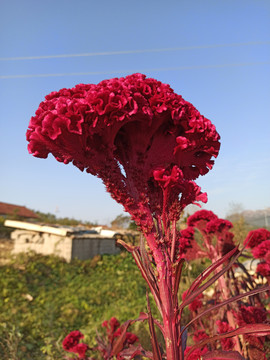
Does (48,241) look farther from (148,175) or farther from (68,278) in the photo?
(148,175)

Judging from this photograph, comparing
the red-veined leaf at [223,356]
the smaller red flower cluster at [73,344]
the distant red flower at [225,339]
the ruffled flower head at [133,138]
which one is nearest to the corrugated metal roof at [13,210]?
the smaller red flower cluster at [73,344]

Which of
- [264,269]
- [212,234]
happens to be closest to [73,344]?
[212,234]

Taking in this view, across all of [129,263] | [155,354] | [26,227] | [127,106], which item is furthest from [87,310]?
[127,106]

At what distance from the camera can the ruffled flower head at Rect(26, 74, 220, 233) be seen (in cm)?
100

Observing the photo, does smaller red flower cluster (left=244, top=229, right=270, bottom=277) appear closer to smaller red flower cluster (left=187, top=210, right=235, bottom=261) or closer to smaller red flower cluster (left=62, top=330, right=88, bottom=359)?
smaller red flower cluster (left=187, top=210, right=235, bottom=261)

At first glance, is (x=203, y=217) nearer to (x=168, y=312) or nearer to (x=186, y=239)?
(x=186, y=239)

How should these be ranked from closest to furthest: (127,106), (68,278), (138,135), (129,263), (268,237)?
(127,106) → (138,135) → (268,237) → (68,278) → (129,263)

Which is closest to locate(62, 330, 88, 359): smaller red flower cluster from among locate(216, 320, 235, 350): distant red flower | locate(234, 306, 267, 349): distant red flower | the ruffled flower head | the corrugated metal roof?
locate(216, 320, 235, 350): distant red flower

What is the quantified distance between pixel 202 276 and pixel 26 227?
9.04m

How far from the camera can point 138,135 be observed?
1137mm

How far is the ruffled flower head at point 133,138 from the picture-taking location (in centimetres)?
100

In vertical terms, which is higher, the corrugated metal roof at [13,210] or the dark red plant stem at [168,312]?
the corrugated metal roof at [13,210]

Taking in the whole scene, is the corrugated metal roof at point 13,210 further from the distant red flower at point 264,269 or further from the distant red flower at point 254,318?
the distant red flower at point 254,318

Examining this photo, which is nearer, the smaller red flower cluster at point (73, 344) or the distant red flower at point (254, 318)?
the distant red flower at point (254, 318)
